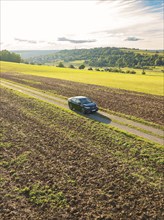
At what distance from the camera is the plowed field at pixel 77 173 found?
10703 millimetres

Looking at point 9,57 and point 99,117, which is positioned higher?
point 9,57

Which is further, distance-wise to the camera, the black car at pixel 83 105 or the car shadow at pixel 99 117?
the black car at pixel 83 105

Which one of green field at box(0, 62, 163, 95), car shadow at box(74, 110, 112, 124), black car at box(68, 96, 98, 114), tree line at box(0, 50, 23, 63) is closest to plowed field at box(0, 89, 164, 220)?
car shadow at box(74, 110, 112, 124)

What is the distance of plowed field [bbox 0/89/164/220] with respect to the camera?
421 inches

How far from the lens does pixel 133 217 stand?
10141 millimetres

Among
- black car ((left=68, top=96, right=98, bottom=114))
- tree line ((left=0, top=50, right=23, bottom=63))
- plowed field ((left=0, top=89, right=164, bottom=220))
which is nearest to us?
plowed field ((left=0, top=89, right=164, bottom=220))

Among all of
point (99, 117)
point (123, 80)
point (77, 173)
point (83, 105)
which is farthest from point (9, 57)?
point (77, 173)

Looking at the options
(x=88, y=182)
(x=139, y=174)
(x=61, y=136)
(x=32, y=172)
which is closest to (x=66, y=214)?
(x=88, y=182)

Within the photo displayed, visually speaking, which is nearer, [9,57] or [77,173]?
[77,173]

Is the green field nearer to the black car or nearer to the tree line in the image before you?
the black car

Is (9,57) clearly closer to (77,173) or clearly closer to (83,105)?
(83,105)

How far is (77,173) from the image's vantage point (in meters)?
13.7

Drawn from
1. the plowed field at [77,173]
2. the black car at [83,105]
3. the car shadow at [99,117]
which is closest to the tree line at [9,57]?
the black car at [83,105]

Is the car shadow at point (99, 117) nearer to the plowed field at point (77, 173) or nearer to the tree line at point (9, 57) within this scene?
the plowed field at point (77, 173)
